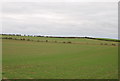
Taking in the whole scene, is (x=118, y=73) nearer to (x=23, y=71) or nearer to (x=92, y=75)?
(x=92, y=75)

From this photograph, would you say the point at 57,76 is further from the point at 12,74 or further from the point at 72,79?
the point at 12,74

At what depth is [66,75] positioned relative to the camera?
22.0 m

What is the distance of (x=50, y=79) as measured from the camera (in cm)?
2005

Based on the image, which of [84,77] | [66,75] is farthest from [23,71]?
[84,77]

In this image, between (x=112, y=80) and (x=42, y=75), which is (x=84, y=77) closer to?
(x=112, y=80)

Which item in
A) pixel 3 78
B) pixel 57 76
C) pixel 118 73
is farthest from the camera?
pixel 118 73

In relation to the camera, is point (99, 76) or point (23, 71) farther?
point (23, 71)

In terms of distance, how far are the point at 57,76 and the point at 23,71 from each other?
199 inches

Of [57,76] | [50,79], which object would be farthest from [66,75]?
[50,79]

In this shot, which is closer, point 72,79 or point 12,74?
point 72,79

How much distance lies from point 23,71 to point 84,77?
8.07 meters

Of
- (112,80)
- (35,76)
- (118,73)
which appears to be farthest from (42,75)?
(118,73)

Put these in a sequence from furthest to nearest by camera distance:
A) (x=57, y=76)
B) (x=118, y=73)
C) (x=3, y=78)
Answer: (x=118, y=73)
(x=57, y=76)
(x=3, y=78)

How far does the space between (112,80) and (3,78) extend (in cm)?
1206
